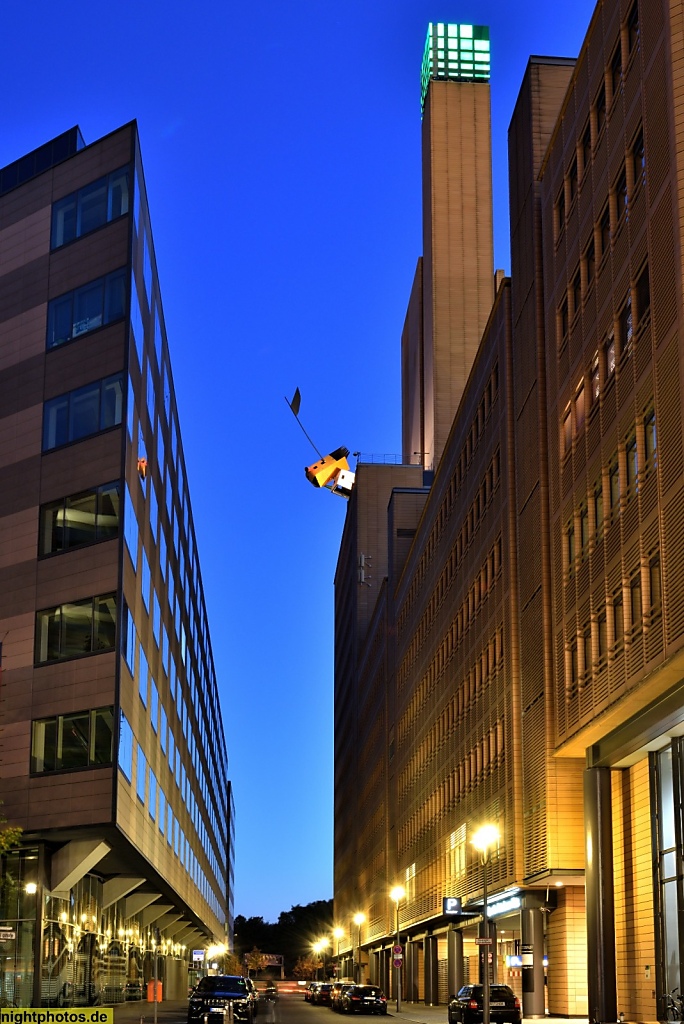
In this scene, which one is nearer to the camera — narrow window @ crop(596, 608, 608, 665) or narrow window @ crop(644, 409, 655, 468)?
narrow window @ crop(644, 409, 655, 468)

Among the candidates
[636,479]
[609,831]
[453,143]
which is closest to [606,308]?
[636,479]

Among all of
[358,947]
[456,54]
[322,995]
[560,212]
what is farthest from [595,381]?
[456,54]

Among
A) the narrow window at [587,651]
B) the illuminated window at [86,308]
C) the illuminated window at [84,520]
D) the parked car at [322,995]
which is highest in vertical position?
the illuminated window at [86,308]

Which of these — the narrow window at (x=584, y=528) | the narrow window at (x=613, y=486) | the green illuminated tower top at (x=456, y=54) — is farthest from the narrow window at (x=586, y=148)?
the green illuminated tower top at (x=456, y=54)

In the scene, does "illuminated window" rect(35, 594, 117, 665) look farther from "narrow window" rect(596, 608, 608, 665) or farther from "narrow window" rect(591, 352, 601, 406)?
"narrow window" rect(591, 352, 601, 406)

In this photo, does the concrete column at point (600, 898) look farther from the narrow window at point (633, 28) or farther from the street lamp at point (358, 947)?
the street lamp at point (358, 947)

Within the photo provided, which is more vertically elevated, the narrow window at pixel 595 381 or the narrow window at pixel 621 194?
the narrow window at pixel 621 194

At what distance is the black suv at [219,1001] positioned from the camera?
47.2 meters

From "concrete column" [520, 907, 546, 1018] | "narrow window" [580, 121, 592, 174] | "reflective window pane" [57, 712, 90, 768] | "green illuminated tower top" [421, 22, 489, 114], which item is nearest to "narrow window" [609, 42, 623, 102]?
"narrow window" [580, 121, 592, 174]

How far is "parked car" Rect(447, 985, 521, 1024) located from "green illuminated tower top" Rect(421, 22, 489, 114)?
110545 millimetres

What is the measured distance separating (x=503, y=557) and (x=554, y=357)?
1038 cm

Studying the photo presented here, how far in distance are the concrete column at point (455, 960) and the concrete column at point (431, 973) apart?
9.35 m

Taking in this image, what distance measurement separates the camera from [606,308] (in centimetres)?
3666

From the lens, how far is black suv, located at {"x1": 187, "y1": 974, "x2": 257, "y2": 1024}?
47.2 metres
